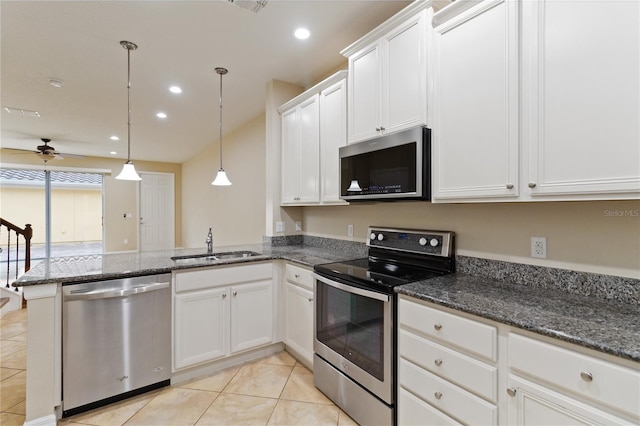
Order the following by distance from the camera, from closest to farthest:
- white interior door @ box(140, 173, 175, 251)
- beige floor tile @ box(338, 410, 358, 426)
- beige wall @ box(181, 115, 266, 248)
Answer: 1. beige floor tile @ box(338, 410, 358, 426)
2. beige wall @ box(181, 115, 266, 248)
3. white interior door @ box(140, 173, 175, 251)

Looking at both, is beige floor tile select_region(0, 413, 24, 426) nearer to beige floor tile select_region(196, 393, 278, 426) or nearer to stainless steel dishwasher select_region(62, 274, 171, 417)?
stainless steel dishwasher select_region(62, 274, 171, 417)

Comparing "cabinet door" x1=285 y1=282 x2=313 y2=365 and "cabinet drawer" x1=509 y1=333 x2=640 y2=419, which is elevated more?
"cabinet drawer" x1=509 y1=333 x2=640 y2=419

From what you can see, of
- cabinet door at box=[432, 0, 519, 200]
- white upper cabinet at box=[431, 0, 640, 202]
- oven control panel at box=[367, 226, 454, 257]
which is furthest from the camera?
oven control panel at box=[367, 226, 454, 257]

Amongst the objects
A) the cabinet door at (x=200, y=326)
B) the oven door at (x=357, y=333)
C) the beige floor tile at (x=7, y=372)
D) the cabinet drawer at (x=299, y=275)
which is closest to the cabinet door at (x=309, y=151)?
the cabinet drawer at (x=299, y=275)

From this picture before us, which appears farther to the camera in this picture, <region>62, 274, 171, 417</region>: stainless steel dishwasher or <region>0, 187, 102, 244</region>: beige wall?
<region>0, 187, 102, 244</region>: beige wall

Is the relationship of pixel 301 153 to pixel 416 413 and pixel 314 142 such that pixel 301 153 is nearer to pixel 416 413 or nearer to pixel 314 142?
pixel 314 142

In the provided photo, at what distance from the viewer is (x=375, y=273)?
197cm

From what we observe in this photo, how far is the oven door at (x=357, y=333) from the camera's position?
5.50 ft

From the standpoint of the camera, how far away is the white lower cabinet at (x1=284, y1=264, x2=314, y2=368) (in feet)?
8.02

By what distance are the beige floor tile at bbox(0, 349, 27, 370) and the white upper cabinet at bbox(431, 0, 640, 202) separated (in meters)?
3.68

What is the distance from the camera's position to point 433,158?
1799mm

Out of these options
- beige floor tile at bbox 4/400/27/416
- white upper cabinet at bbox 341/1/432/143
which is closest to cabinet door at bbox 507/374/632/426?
white upper cabinet at bbox 341/1/432/143

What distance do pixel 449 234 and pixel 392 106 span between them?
939mm

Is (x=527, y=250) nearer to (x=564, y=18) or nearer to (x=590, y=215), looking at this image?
(x=590, y=215)
